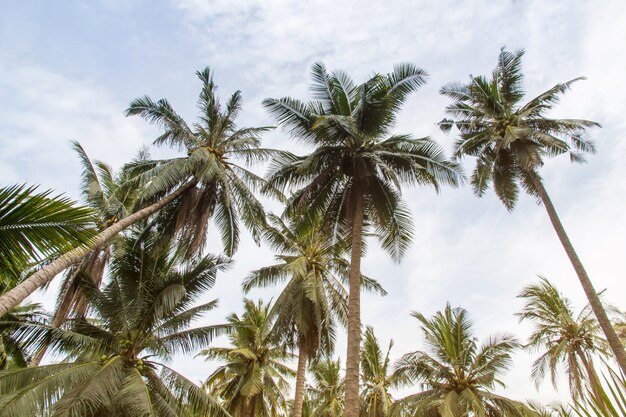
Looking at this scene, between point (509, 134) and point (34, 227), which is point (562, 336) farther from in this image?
point (34, 227)

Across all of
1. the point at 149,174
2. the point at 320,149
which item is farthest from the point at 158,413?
the point at 320,149

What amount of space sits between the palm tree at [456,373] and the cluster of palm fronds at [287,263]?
6 centimetres

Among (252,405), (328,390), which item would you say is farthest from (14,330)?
(328,390)

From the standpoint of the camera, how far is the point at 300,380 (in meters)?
17.3

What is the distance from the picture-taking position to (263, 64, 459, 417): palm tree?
12.7 m

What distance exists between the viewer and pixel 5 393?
1000 cm

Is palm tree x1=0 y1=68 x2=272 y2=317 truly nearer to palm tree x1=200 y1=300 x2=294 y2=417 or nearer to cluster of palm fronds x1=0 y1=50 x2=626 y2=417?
cluster of palm fronds x1=0 y1=50 x2=626 y2=417

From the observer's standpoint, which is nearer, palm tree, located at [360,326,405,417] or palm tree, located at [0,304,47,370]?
palm tree, located at [0,304,47,370]

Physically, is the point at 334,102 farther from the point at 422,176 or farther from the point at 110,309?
the point at 110,309

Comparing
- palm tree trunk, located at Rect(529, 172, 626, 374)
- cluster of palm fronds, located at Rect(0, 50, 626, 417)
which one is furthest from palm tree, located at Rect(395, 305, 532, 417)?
palm tree trunk, located at Rect(529, 172, 626, 374)

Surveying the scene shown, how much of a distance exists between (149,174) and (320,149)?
669 centimetres

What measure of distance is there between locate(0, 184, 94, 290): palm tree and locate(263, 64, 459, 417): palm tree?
9.30m

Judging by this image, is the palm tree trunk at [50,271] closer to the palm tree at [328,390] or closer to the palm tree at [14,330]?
the palm tree at [14,330]

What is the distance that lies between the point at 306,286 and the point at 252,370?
698 centimetres
